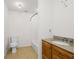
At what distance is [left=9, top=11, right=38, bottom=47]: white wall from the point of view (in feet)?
13.8

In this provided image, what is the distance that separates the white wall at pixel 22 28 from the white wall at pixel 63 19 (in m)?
2.05

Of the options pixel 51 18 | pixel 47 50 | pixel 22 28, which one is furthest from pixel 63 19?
pixel 22 28

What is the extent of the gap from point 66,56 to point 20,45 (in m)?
3.56

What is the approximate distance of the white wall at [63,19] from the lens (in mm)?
1830

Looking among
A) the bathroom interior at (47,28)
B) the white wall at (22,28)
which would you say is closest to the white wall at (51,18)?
the bathroom interior at (47,28)

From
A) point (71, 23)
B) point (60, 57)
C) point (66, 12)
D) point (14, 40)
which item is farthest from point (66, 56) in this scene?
point (14, 40)

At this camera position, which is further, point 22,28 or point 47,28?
point 22,28

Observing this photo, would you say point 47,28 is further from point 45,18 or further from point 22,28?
point 22,28

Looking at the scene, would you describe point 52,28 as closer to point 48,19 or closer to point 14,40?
point 48,19

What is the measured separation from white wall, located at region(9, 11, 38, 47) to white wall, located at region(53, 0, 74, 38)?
205 cm

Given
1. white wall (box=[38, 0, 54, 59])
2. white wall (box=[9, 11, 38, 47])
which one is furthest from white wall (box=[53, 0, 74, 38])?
white wall (box=[9, 11, 38, 47])

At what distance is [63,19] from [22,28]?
2.84 meters

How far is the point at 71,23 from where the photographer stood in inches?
72.0

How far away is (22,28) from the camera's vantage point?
14.5ft
